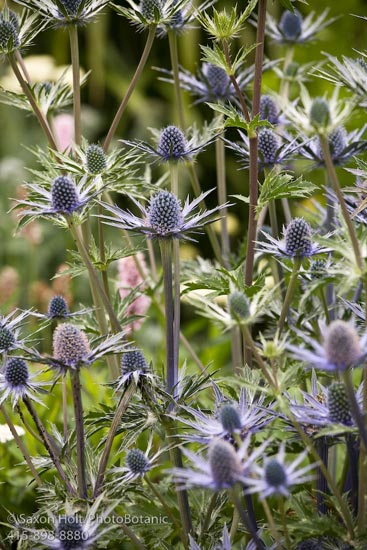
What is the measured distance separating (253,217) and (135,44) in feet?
10.1

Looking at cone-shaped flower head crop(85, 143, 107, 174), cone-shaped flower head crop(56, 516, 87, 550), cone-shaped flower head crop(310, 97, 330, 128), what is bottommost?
cone-shaped flower head crop(56, 516, 87, 550)

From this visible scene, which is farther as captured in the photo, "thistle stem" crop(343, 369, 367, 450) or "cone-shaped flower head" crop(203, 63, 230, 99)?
"cone-shaped flower head" crop(203, 63, 230, 99)

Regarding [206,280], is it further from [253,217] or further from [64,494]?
[64,494]

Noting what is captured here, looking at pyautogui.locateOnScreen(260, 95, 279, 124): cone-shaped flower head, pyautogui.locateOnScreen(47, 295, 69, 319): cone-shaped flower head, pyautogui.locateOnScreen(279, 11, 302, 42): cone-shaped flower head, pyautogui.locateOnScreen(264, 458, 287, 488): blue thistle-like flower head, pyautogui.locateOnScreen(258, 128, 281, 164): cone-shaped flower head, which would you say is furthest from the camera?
pyautogui.locateOnScreen(279, 11, 302, 42): cone-shaped flower head

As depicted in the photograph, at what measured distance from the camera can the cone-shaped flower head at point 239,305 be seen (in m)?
0.91

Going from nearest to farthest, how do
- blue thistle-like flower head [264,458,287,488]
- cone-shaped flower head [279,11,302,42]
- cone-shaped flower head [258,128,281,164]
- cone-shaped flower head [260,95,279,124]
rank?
blue thistle-like flower head [264,458,287,488]
cone-shaped flower head [258,128,281,164]
cone-shaped flower head [260,95,279,124]
cone-shaped flower head [279,11,302,42]

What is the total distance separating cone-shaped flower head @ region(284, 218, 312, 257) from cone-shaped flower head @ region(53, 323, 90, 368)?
0.33 meters

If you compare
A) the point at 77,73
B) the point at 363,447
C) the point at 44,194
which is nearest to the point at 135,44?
the point at 77,73

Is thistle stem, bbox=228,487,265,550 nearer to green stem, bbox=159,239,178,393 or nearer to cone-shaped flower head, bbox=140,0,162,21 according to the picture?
green stem, bbox=159,239,178,393

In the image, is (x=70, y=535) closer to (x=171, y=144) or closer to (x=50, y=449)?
(x=50, y=449)

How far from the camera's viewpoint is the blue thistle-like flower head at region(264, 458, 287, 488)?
0.81m

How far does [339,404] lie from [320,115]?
0.35 metres

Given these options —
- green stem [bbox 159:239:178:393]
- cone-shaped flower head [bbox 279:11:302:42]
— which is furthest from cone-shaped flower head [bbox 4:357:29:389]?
cone-shaped flower head [bbox 279:11:302:42]

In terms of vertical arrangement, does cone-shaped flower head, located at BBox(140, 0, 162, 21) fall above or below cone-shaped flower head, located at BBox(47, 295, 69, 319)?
above
